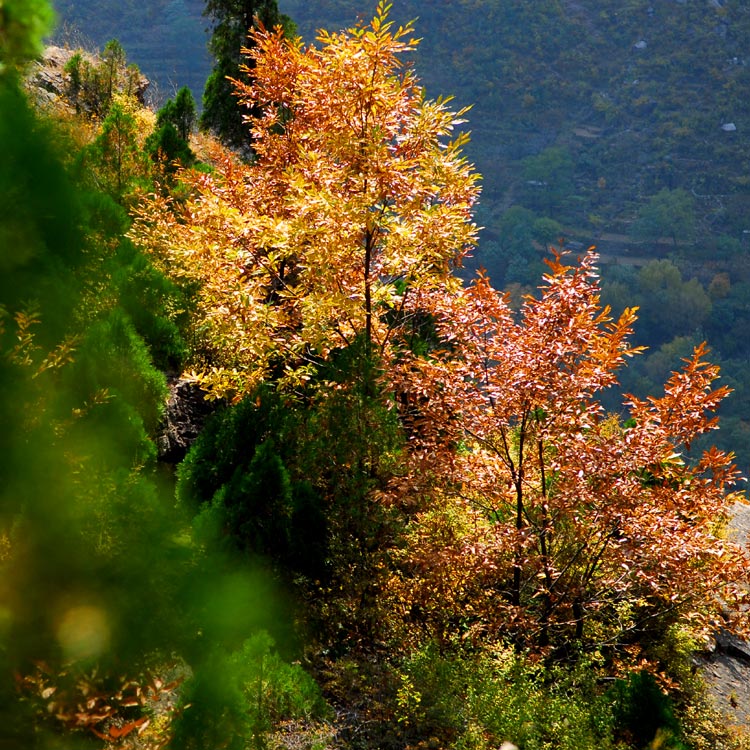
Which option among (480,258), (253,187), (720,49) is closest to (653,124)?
(720,49)

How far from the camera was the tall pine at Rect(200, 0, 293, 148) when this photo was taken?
13125 mm

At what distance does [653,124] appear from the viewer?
79062 mm

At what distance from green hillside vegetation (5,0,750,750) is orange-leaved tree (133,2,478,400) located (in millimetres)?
33

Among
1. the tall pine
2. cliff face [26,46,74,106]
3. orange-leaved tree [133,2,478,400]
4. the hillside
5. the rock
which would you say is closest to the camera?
orange-leaved tree [133,2,478,400]

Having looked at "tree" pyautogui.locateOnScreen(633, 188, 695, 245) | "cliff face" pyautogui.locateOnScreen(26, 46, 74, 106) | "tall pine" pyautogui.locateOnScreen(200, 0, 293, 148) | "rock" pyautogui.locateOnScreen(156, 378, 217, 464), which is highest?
"tree" pyautogui.locateOnScreen(633, 188, 695, 245)

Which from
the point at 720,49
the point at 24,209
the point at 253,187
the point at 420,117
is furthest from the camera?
the point at 720,49

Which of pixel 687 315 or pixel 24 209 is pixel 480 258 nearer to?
pixel 687 315

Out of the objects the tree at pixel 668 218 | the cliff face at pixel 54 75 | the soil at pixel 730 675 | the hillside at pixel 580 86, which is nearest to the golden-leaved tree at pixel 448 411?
the soil at pixel 730 675

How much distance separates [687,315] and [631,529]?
6295cm

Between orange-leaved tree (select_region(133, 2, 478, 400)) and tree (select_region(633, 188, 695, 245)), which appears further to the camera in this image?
tree (select_region(633, 188, 695, 245))

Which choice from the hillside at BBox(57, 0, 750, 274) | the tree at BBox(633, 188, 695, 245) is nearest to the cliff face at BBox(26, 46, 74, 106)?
the hillside at BBox(57, 0, 750, 274)

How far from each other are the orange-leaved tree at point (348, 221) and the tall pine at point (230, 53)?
7.89 m

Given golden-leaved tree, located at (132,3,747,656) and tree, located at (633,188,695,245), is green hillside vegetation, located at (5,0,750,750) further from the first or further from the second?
tree, located at (633,188,695,245)

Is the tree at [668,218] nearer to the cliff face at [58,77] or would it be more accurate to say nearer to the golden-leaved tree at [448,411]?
the cliff face at [58,77]
